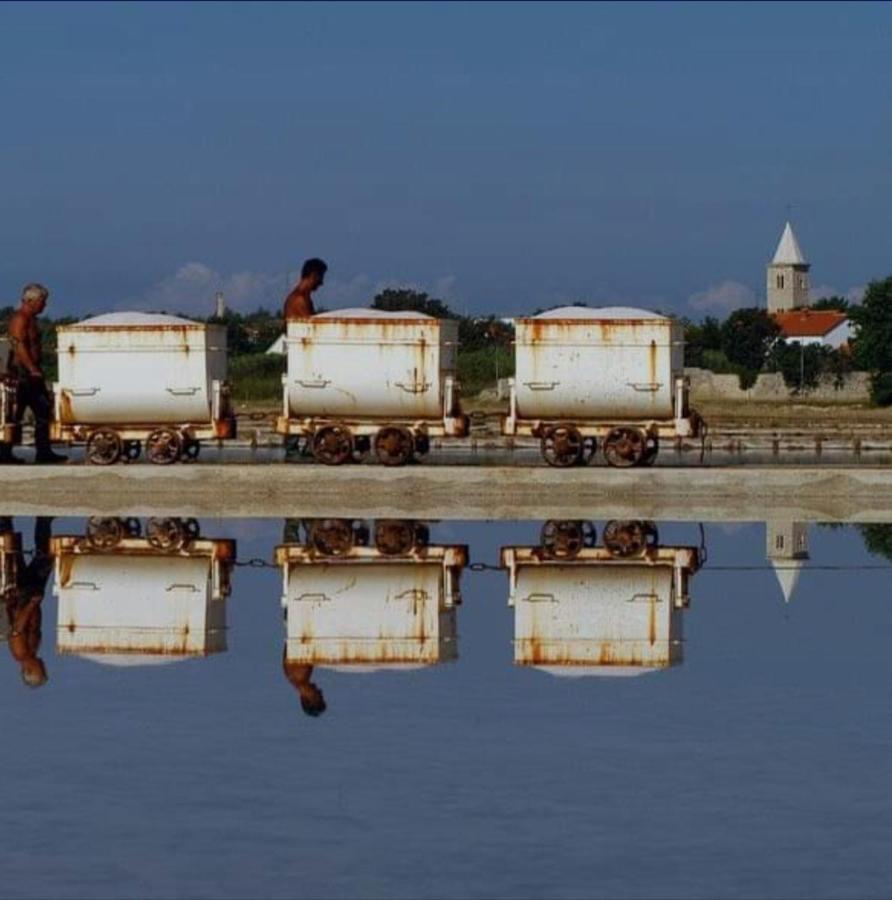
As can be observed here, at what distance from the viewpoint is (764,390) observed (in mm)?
77625

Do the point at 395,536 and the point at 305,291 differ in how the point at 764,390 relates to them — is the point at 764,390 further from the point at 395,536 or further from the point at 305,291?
the point at 395,536

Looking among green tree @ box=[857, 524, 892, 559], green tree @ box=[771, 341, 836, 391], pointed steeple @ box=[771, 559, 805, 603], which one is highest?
green tree @ box=[771, 341, 836, 391]

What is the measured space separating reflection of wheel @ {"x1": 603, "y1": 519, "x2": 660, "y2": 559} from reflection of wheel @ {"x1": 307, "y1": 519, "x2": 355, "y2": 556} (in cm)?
223

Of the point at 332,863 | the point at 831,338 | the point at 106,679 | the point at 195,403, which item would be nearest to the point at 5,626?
the point at 106,679

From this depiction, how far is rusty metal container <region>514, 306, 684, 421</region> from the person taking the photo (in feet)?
93.1

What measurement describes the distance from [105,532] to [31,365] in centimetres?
545

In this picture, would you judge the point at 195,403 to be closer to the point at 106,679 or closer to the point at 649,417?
the point at 649,417

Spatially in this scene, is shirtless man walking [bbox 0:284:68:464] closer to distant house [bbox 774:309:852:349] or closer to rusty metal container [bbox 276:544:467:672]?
rusty metal container [bbox 276:544:467:672]

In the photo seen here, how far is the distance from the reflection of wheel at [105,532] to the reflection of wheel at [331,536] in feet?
5.65

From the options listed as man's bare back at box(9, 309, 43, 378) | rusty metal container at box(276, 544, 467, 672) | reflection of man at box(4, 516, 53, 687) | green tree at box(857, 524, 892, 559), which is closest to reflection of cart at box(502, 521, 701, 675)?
rusty metal container at box(276, 544, 467, 672)

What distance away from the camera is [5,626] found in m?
16.5

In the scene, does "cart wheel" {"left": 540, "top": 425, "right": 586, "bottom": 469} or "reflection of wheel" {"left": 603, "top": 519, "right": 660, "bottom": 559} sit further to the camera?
"cart wheel" {"left": 540, "top": 425, "right": 586, "bottom": 469}

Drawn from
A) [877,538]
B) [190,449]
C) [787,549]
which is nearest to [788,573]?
[787,549]

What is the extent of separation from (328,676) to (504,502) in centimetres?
1217
